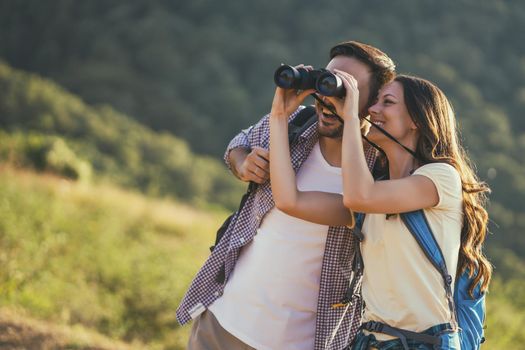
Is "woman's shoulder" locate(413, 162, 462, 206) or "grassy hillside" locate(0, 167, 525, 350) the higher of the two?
"woman's shoulder" locate(413, 162, 462, 206)

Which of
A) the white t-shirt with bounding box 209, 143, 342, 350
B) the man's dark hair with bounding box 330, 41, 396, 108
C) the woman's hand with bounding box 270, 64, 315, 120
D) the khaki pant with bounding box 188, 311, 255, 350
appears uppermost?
the man's dark hair with bounding box 330, 41, 396, 108

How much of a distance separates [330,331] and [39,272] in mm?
6547

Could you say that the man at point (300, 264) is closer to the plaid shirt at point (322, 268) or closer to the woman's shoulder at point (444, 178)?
the plaid shirt at point (322, 268)

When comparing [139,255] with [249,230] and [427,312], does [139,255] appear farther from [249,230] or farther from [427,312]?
[427,312]

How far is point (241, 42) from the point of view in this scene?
34.4 meters

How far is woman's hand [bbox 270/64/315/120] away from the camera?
257 cm

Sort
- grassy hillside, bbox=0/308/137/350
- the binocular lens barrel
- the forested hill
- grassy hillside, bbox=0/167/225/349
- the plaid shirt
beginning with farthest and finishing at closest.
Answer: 1. the forested hill
2. grassy hillside, bbox=0/167/225/349
3. grassy hillside, bbox=0/308/137/350
4. the plaid shirt
5. the binocular lens barrel

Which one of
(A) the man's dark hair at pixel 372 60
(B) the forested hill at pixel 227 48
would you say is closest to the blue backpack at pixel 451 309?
(A) the man's dark hair at pixel 372 60

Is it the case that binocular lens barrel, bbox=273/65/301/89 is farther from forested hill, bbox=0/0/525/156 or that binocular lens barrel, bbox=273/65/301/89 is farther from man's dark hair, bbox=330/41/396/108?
forested hill, bbox=0/0/525/156

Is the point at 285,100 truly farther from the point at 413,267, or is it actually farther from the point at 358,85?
the point at 413,267

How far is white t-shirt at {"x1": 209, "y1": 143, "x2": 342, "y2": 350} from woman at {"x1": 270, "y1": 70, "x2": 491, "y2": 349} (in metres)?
0.18

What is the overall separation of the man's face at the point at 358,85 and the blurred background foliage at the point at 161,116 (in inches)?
198

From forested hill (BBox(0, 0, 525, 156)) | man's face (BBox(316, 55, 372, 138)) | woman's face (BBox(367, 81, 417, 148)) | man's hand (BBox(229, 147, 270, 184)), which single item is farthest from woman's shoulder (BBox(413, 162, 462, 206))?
forested hill (BBox(0, 0, 525, 156))

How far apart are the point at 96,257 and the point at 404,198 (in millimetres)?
8117
